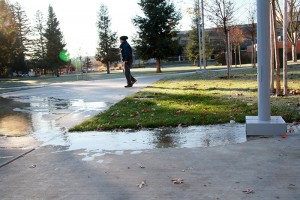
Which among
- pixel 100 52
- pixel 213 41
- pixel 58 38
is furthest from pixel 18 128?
pixel 213 41

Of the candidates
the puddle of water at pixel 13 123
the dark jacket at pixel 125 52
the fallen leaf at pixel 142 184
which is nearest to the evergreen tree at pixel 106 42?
the dark jacket at pixel 125 52

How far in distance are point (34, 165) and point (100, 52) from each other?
55.1m

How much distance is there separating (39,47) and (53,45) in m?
8.13

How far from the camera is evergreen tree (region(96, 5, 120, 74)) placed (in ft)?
191

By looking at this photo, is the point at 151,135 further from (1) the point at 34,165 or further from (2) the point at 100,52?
(2) the point at 100,52

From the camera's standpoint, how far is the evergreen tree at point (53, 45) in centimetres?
6078

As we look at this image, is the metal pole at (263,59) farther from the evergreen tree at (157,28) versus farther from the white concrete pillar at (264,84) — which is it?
the evergreen tree at (157,28)

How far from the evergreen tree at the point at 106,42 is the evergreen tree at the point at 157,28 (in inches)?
733

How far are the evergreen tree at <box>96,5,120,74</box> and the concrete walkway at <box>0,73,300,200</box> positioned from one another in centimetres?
5323

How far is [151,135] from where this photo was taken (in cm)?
625

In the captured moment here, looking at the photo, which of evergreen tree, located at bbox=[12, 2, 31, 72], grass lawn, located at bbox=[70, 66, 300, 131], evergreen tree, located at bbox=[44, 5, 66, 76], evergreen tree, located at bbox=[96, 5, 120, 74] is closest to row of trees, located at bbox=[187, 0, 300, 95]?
grass lawn, located at bbox=[70, 66, 300, 131]

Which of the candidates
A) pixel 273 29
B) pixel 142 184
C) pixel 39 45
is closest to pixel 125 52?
pixel 273 29

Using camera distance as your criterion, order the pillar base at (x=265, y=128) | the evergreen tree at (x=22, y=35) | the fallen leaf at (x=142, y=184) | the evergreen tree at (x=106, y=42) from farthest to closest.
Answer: the evergreen tree at (x=22, y=35), the evergreen tree at (x=106, y=42), the pillar base at (x=265, y=128), the fallen leaf at (x=142, y=184)

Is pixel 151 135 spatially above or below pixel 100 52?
below
